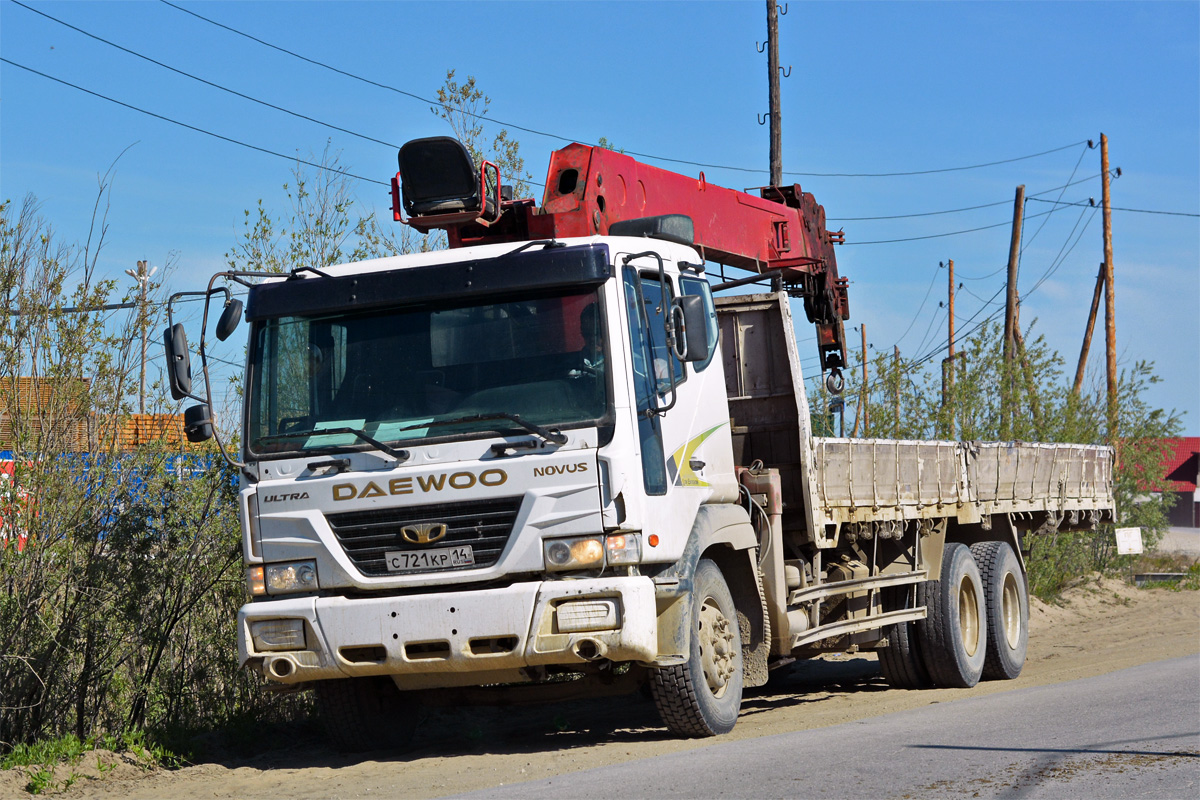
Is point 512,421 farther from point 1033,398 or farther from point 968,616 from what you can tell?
point 1033,398

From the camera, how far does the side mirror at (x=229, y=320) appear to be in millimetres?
7469

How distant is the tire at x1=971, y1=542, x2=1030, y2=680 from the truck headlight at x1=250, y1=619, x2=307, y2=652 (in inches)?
275

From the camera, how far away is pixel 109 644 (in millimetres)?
8945

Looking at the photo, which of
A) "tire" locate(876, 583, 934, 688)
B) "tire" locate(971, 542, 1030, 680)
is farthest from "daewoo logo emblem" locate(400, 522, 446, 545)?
"tire" locate(971, 542, 1030, 680)

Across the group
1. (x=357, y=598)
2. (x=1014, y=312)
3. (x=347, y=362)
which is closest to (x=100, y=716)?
(x=357, y=598)

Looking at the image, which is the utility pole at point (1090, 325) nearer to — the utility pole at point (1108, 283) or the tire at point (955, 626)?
the utility pole at point (1108, 283)

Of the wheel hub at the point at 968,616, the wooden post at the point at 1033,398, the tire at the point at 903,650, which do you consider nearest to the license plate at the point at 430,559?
the tire at the point at 903,650

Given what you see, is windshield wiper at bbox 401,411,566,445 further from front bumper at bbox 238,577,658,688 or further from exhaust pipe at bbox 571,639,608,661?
exhaust pipe at bbox 571,639,608,661

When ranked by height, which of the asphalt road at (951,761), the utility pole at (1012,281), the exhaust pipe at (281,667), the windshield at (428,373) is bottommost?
the asphalt road at (951,761)

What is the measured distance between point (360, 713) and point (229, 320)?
2.59 meters

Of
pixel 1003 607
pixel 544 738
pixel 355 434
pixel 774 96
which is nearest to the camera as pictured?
pixel 355 434

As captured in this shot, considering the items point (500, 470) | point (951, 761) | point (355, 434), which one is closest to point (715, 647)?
point (951, 761)

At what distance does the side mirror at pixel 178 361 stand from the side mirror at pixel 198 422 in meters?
0.15

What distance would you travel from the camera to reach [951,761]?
21.9ft
